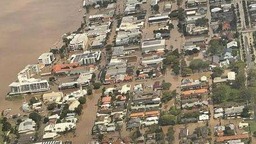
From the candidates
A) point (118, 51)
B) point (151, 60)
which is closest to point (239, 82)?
point (151, 60)

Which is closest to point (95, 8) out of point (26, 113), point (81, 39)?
point (81, 39)

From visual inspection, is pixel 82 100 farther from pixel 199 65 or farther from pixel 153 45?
pixel 153 45

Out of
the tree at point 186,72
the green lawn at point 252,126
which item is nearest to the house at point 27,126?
the tree at point 186,72

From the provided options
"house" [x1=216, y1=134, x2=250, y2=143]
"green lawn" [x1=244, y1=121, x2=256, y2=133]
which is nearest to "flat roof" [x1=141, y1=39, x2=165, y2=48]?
"green lawn" [x1=244, y1=121, x2=256, y2=133]

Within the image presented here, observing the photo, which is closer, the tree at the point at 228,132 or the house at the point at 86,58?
the tree at the point at 228,132

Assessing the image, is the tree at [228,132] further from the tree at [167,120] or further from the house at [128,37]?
the house at [128,37]

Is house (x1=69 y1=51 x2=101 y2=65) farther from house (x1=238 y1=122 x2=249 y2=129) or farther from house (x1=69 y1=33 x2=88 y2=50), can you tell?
house (x1=238 y1=122 x2=249 y2=129)
